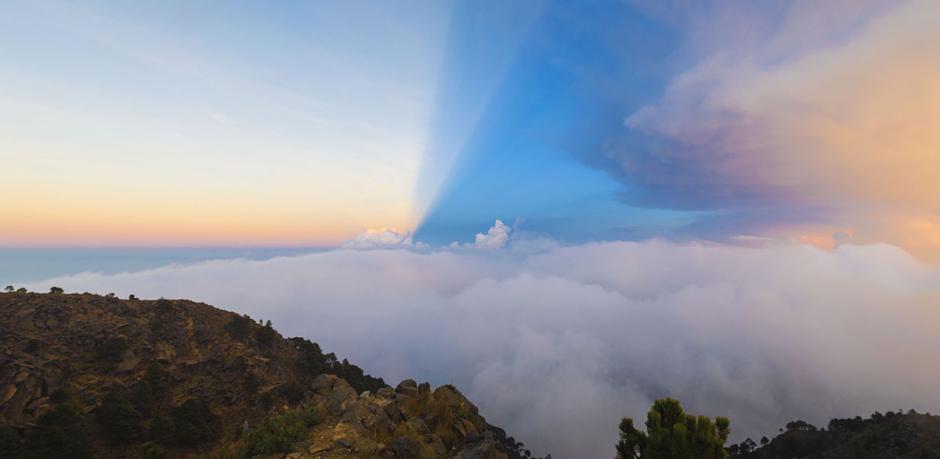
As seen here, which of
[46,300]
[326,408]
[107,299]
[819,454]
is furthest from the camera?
[819,454]

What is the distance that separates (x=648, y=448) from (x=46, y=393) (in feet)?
188

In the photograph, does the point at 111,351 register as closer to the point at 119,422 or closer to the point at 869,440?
the point at 119,422

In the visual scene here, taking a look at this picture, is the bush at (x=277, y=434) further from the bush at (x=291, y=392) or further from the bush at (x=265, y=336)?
the bush at (x=265, y=336)

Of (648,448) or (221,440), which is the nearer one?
(648,448)

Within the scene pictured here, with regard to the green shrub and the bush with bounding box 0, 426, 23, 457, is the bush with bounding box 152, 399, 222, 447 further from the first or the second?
the bush with bounding box 0, 426, 23, 457

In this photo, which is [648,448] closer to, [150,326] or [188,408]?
[188,408]

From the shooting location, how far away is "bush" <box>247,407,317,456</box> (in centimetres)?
1936

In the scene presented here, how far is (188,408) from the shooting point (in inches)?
1603

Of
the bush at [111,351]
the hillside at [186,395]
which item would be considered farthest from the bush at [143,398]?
the bush at [111,351]

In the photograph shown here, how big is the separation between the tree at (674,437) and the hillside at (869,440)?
93.1m

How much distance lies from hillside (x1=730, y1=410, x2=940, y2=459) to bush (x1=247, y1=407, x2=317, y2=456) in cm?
11003

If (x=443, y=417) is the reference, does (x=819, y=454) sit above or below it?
below

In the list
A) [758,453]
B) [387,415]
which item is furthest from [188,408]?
[758,453]

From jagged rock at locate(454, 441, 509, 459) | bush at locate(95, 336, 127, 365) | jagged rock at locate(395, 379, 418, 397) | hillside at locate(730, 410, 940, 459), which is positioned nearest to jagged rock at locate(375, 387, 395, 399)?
jagged rock at locate(395, 379, 418, 397)
